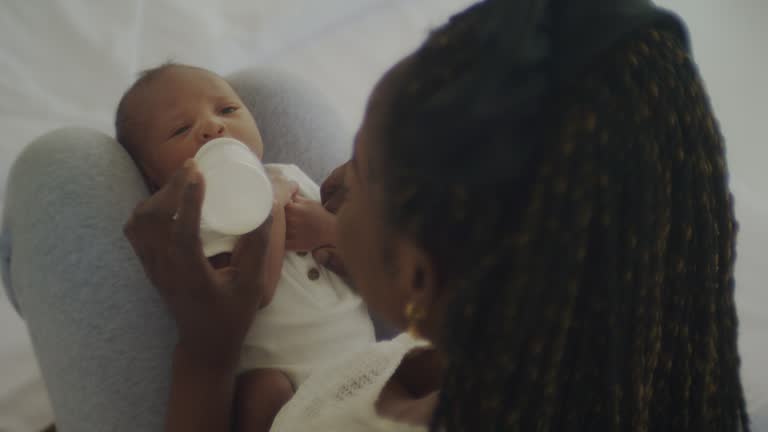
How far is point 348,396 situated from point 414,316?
0.62 ft

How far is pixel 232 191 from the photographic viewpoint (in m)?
0.54

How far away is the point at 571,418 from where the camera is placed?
1.29 ft

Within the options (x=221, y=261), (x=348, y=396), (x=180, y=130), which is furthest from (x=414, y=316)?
(x=180, y=130)

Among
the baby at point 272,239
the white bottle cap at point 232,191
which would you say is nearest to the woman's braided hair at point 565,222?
the white bottle cap at point 232,191

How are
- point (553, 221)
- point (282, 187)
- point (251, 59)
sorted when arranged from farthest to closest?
point (251, 59) → point (282, 187) → point (553, 221)

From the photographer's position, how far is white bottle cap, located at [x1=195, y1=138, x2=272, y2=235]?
1.75 feet

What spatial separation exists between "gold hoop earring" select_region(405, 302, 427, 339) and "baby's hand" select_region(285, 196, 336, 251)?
1.17ft

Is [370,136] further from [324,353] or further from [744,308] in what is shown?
[744,308]

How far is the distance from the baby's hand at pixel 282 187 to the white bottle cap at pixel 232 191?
17cm

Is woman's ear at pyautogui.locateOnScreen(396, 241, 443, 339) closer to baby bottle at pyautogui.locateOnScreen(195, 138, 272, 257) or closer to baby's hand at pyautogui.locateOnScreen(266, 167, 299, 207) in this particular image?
baby bottle at pyautogui.locateOnScreen(195, 138, 272, 257)

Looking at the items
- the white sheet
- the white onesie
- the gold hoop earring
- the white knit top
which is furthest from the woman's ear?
the white sheet

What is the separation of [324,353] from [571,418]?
0.38m

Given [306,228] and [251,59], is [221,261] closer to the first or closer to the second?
[306,228]

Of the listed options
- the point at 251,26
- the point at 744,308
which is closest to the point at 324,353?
the point at 744,308
